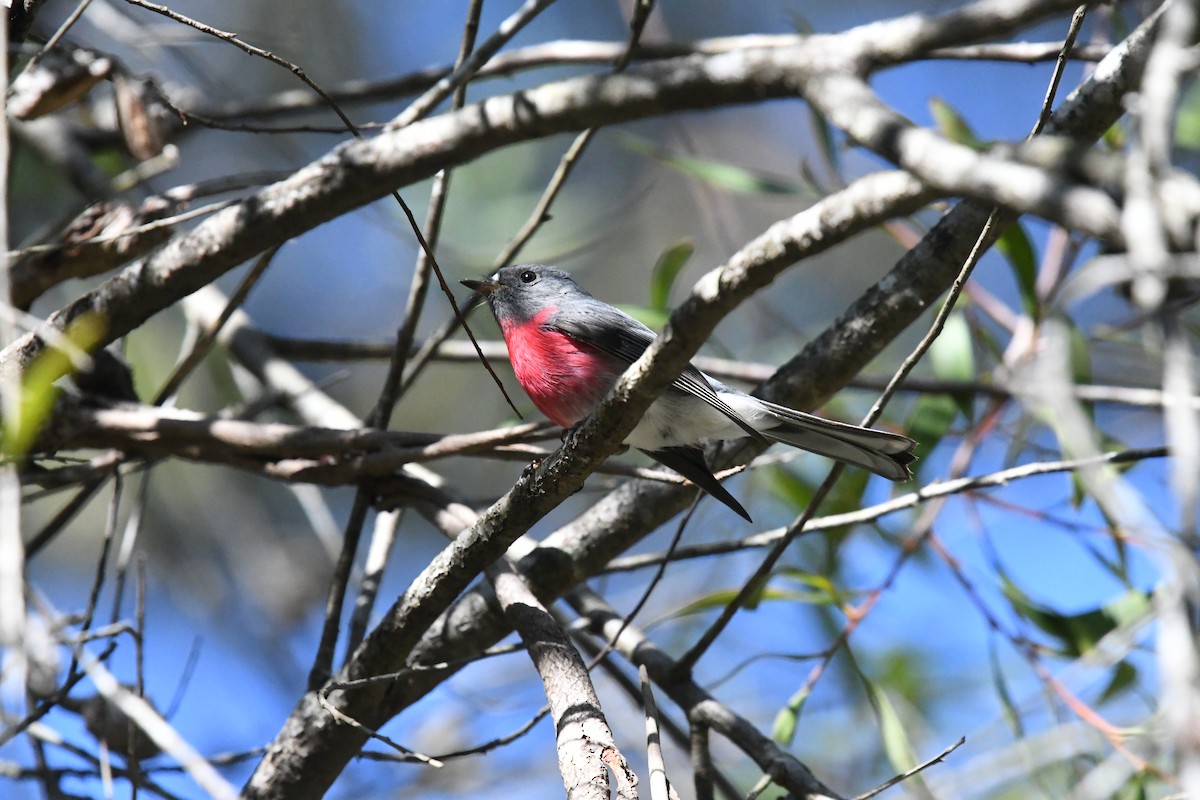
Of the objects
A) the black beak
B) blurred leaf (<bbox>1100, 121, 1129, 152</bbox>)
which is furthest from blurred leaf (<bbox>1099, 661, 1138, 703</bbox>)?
the black beak

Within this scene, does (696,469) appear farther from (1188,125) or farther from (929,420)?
(1188,125)

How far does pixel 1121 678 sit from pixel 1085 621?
24 centimetres

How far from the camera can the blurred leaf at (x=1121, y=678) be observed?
3730 mm

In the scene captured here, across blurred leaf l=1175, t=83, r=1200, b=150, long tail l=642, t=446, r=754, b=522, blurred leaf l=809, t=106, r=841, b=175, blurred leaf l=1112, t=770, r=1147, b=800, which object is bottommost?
blurred leaf l=1112, t=770, r=1147, b=800

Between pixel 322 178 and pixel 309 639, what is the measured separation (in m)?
5.00

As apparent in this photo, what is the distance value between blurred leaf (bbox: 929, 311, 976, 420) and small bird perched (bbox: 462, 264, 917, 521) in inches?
36.8

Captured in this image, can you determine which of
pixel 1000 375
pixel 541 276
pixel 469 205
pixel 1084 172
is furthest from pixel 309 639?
pixel 1084 172

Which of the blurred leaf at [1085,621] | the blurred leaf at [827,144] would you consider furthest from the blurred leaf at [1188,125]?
the blurred leaf at [1085,621]

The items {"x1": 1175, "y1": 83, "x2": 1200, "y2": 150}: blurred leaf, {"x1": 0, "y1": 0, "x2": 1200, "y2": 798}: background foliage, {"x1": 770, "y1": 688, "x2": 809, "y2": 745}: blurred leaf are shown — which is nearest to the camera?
{"x1": 0, "y1": 0, "x2": 1200, "y2": 798}: background foliage

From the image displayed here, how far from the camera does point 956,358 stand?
13.9 ft

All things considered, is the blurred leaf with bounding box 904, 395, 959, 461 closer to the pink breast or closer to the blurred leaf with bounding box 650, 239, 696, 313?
the blurred leaf with bounding box 650, 239, 696, 313

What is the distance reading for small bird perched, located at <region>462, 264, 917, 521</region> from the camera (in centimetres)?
317

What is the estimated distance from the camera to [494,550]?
8.04ft

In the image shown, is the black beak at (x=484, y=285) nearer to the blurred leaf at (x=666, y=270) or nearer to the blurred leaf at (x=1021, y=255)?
the blurred leaf at (x=666, y=270)
